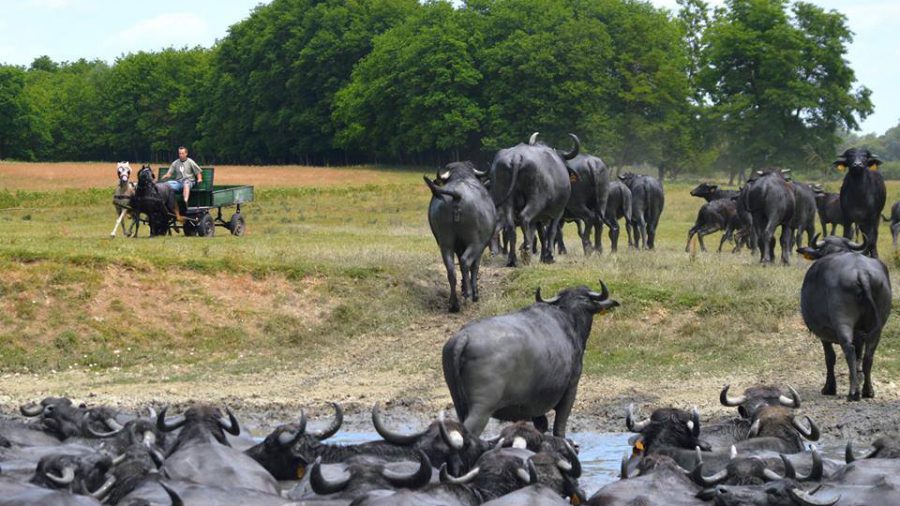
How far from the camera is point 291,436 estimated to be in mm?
12711

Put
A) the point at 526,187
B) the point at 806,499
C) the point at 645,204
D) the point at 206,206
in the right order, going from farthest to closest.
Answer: the point at 645,204, the point at 206,206, the point at 526,187, the point at 806,499

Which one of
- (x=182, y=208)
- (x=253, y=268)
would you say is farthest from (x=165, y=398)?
(x=182, y=208)

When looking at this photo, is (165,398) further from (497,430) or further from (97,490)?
(97,490)

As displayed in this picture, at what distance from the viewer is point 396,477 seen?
412 inches

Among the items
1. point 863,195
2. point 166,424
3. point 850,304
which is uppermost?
point 863,195

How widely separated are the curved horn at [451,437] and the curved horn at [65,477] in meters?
2.71

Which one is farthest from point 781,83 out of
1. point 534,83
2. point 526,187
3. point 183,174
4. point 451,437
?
point 451,437

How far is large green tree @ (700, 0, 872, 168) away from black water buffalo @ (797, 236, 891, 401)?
68670 mm

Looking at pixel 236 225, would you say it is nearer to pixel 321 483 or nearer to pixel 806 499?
pixel 321 483

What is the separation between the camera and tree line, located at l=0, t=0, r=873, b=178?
283ft

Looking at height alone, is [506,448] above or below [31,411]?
above

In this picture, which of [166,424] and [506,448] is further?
[166,424]

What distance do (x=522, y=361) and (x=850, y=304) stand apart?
191 inches

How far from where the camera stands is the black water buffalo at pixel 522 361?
501 inches
